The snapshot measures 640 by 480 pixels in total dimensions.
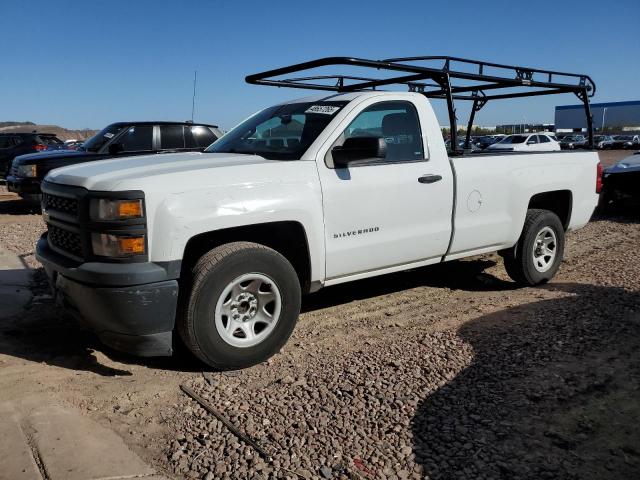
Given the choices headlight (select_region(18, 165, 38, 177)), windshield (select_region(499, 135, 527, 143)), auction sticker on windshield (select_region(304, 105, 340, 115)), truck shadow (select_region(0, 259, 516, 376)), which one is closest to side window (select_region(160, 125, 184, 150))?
headlight (select_region(18, 165, 38, 177))

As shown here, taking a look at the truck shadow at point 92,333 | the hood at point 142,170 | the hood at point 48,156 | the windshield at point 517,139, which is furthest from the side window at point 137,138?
the windshield at point 517,139

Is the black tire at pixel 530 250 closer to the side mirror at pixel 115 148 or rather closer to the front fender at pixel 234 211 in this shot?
the front fender at pixel 234 211

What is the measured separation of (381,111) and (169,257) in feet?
7.34

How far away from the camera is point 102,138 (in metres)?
10.6

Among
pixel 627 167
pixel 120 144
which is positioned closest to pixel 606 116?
pixel 627 167

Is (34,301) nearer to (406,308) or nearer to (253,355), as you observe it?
(253,355)

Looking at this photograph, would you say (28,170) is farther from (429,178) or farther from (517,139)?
(517,139)

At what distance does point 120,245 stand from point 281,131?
185 cm

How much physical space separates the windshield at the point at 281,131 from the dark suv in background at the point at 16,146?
15.4 metres

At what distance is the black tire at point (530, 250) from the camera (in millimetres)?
5590

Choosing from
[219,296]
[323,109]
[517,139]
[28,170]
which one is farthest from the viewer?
[517,139]

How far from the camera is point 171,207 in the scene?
3.30m

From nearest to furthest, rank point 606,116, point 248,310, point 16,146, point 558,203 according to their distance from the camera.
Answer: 1. point 248,310
2. point 558,203
3. point 16,146
4. point 606,116

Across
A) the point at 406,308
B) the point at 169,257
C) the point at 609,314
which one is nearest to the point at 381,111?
the point at 406,308
